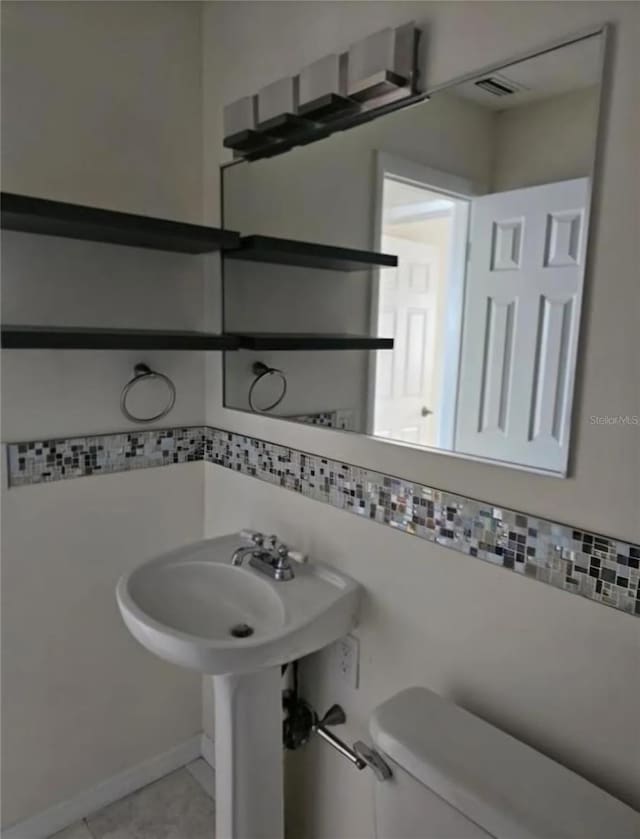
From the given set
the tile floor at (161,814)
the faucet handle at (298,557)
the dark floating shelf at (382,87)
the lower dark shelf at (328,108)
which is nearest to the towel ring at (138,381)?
the faucet handle at (298,557)

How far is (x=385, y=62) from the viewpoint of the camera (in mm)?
1191

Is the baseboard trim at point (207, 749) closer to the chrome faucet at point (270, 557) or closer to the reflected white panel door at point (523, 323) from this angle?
the chrome faucet at point (270, 557)

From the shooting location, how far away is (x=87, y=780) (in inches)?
70.1

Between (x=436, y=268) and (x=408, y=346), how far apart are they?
0.18m

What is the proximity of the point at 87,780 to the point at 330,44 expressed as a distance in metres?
2.20

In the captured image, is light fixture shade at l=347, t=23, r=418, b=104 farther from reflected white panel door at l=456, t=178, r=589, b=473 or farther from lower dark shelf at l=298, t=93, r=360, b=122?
reflected white panel door at l=456, t=178, r=589, b=473

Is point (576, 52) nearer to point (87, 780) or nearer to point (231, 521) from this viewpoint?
point (231, 521)

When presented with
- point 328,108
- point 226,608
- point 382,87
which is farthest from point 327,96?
point 226,608

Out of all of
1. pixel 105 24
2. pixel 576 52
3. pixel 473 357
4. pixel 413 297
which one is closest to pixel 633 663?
pixel 473 357

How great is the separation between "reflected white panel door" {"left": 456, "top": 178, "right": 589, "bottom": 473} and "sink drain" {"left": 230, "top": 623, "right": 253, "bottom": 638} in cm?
72

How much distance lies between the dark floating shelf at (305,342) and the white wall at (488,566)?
22 cm

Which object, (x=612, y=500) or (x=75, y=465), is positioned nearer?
(x=612, y=500)

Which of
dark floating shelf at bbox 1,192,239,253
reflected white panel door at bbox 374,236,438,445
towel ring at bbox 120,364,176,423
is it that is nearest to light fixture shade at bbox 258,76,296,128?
dark floating shelf at bbox 1,192,239,253

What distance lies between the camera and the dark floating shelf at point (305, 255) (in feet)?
4.72
